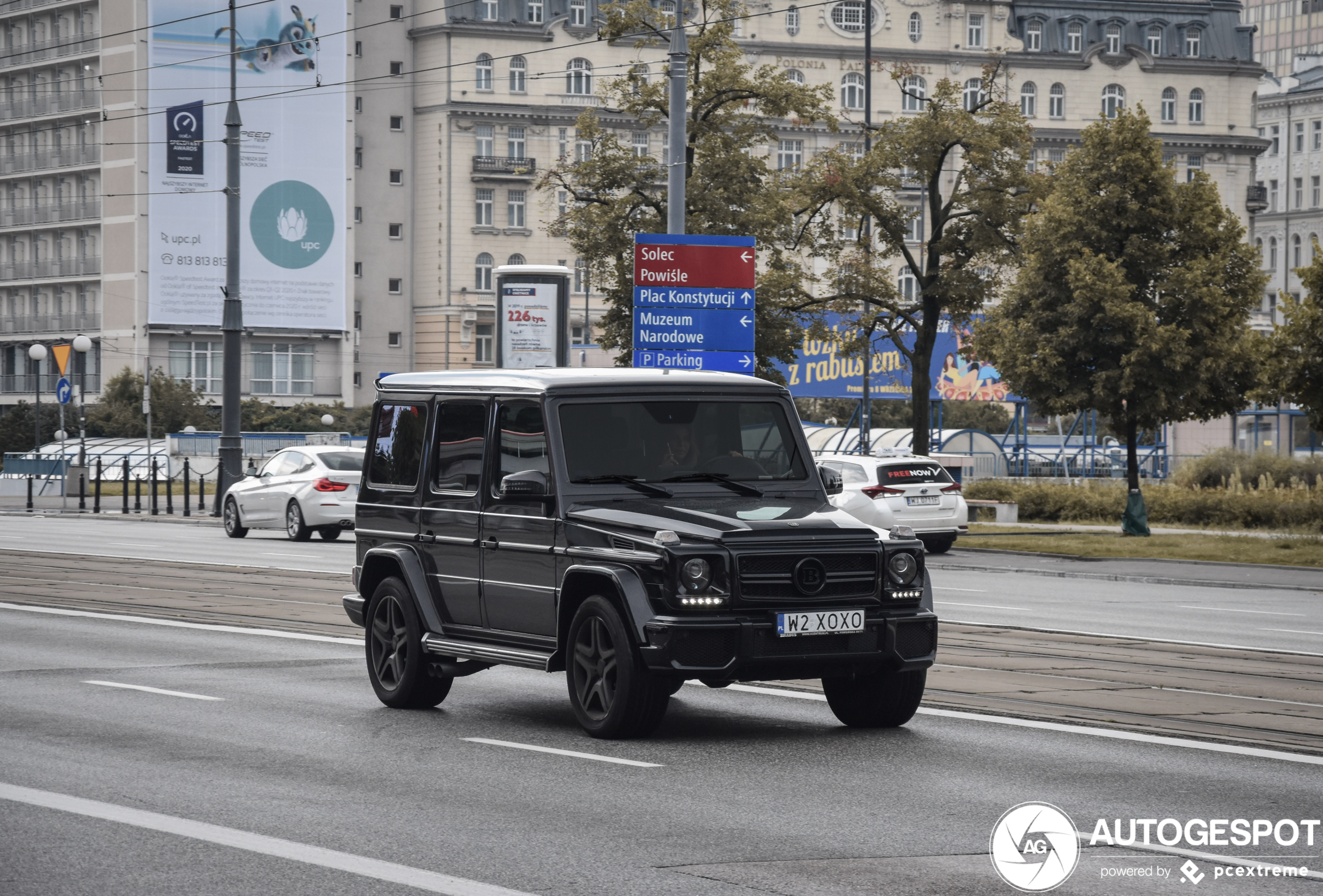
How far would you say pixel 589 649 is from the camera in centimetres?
959

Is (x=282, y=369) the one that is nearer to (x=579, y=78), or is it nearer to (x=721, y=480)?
(x=579, y=78)

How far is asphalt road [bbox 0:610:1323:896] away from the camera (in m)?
6.41

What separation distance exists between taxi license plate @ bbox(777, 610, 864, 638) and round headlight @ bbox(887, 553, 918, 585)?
0.31 meters

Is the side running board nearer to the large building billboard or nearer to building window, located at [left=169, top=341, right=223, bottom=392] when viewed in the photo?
the large building billboard

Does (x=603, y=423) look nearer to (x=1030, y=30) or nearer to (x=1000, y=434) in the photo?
(x=1000, y=434)

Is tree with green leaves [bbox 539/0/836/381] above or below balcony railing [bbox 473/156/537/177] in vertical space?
below

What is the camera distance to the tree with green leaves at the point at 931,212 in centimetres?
3756

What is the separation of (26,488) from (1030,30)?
2565 inches

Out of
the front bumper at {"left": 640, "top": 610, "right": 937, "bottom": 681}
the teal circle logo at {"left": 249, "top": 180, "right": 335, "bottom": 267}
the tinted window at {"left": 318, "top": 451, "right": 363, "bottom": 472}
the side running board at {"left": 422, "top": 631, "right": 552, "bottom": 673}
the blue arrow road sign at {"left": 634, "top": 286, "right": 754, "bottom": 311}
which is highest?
the teal circle logo at {"left": 249, "top": 180, "right": 335, "bottom": 267}

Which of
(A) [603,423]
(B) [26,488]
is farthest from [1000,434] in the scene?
(A) [603,423]

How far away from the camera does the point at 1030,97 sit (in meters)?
104

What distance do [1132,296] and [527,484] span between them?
2485cm

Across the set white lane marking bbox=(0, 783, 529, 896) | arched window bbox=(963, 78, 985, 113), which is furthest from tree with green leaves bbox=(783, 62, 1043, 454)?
arched window bbox=(963, 78, 985, 113)

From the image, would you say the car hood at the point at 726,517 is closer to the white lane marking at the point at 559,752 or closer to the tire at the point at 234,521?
the white lane marking at the point at 559,752
